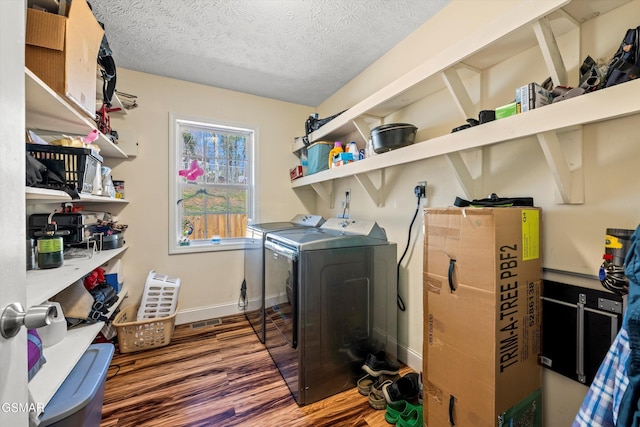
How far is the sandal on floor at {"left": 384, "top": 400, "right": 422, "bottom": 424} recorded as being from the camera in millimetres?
1462

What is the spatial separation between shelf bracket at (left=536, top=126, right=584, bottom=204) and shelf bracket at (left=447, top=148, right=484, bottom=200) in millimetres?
384

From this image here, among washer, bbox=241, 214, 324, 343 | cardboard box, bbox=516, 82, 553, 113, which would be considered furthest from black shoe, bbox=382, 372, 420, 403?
cardboard box, bbox=516, 82, 553, 113

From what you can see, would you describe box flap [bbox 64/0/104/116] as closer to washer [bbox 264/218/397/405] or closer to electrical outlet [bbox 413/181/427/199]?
washer [bbox 264/218/397/405]

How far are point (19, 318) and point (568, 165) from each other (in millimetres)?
1844

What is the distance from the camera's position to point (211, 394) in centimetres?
170

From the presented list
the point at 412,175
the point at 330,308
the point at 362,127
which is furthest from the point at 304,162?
the point at 330,308

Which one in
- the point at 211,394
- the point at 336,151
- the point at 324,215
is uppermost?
the point at 336,151

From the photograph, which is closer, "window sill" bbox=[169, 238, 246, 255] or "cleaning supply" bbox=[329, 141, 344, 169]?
"cleaning supply" bbox=[329, 141, 344, 169]

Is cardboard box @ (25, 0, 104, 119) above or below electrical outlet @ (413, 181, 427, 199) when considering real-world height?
above

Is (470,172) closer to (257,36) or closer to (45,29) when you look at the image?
(257,36)

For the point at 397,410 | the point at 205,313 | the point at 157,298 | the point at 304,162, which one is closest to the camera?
the point at 397,410

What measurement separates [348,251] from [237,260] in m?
1.68

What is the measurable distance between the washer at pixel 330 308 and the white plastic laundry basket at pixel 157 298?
1072mm

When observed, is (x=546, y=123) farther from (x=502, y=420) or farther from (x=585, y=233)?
(x=502, y=420)
